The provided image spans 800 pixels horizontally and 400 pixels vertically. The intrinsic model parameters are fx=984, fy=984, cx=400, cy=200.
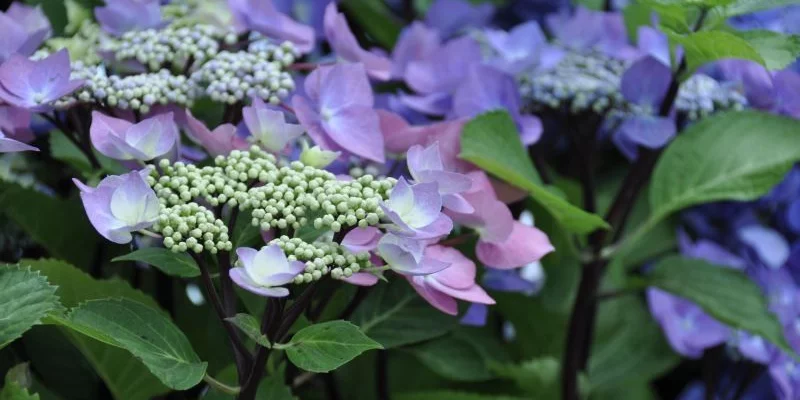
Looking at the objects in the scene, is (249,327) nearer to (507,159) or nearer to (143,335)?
(143,335)

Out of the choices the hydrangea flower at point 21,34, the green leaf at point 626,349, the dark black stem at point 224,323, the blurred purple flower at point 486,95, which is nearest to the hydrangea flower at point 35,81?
the hydrangea flower at point 21,34

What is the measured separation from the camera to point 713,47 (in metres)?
0.56

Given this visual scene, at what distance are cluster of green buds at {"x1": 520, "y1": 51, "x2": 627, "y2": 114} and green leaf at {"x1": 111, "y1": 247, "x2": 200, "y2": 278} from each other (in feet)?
0.97

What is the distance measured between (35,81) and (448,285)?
235mm

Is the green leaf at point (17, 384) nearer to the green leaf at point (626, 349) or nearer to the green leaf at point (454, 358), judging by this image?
the green leaf at point (454, 358)

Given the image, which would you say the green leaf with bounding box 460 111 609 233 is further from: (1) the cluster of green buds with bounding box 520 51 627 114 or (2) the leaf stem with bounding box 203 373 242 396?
(2) the leaf stem with bounding box 203 373 242 396

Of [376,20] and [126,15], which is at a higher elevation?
[126,15]

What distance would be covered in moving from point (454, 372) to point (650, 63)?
0.78 ft

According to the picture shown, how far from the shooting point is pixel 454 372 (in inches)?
26.0

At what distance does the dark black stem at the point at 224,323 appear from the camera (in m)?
0.42

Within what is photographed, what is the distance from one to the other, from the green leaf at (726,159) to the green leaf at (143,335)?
357mm

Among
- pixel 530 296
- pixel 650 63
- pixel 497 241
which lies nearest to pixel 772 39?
pixel 650 63

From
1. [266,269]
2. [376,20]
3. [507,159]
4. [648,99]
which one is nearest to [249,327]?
[266,269]

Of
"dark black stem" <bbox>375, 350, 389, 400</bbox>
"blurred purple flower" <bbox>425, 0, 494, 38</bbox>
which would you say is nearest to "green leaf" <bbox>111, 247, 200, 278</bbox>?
"dark black stem" <bbox>375, 350, 389, 400</bbox>
